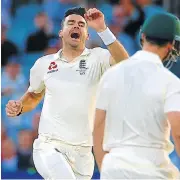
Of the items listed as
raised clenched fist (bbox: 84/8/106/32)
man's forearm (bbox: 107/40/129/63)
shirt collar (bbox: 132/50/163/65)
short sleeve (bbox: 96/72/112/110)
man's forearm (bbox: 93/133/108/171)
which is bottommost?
man's forearm (bbox: 93/133/108/171)

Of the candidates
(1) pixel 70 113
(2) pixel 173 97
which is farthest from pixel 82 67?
(2) pixel 173 97

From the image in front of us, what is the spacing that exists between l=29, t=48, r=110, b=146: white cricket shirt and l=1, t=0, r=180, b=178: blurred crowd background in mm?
3914

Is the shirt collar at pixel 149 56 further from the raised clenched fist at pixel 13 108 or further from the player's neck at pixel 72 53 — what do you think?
the raised clenched fist at pixel 13 108

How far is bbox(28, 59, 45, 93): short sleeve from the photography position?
5.23 m

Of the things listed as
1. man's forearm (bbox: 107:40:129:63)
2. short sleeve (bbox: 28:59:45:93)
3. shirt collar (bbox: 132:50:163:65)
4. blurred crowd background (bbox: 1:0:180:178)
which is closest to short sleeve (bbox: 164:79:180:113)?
shirt collar (bbox: 132:50:163:65)

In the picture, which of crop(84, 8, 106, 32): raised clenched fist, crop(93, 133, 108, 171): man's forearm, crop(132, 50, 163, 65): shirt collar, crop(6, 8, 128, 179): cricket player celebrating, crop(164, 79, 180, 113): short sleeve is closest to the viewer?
crop(164, 79, 180, 113): short sleeve

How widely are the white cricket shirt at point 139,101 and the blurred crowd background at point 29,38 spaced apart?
5.46 metres

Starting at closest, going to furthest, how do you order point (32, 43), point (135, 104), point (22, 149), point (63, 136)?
point (135, 104) → point (63, 136) → point (22, 149) → point (32, 43)

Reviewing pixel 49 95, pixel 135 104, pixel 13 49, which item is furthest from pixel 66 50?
pixel 13 49

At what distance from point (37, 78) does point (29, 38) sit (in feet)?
15.1

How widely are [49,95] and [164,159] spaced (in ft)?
5.69

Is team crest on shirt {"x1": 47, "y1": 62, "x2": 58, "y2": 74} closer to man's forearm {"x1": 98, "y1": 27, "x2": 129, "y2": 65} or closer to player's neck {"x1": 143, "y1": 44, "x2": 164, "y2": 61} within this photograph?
man's forearm {"x1": 98, "y1": 27, "x2": 129, "y2": 65}

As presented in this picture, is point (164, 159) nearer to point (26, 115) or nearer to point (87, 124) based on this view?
point (87, 124)

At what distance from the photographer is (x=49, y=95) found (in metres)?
5.04
